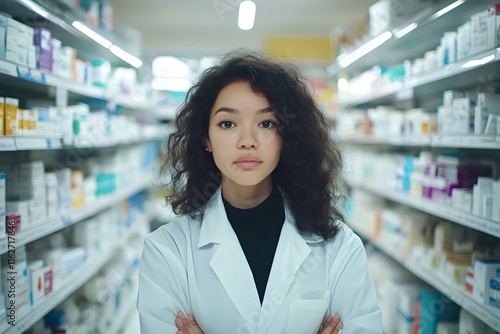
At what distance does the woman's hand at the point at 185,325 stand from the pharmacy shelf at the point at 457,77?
179cm

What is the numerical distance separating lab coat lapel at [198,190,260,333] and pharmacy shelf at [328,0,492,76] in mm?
1799

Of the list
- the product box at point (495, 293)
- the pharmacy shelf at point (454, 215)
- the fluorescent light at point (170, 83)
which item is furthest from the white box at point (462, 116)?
the fluorescent light at point (170, 83)

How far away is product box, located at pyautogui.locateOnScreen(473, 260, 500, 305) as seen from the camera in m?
2.27

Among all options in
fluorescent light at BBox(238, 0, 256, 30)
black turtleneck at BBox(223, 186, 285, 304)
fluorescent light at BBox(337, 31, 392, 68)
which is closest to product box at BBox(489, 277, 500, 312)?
black turtleneck at BBox(223, 186, 285, 304)

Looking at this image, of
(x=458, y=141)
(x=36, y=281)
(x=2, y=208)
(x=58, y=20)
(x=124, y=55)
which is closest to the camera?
(x=2, y=208)

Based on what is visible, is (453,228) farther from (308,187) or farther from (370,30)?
(370,30)

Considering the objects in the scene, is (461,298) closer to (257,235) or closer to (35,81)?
(257,235)

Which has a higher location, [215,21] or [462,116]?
[215,21]

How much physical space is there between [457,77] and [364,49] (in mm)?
1555

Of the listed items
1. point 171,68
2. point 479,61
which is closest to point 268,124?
point 479,61

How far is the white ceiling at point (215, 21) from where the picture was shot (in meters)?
6.44

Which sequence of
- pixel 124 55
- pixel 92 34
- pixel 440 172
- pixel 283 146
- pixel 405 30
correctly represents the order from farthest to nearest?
pixel 124 55, pixel 92 34, pixel 405 30, pixel 440 172, pixel 283 146

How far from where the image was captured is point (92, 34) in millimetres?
3281

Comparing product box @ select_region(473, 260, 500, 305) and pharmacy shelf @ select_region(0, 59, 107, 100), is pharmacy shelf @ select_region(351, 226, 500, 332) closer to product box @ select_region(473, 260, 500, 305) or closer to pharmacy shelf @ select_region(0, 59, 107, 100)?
product box @ select_region(473, 260, 500, 305)
